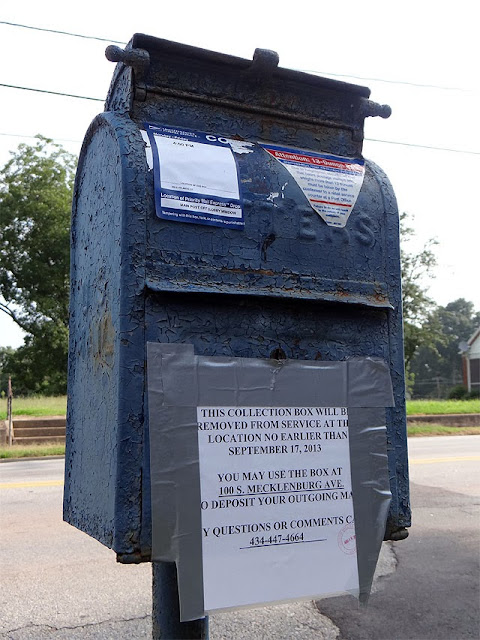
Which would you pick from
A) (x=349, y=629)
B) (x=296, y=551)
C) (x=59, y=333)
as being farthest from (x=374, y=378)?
(x=59, y=333)

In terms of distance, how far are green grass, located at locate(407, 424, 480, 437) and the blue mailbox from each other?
1418 centimetres

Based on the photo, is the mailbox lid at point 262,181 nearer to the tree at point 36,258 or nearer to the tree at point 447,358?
the tree at point 36,258

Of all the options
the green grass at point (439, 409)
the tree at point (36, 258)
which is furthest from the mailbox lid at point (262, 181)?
the tree at point (36, 258)

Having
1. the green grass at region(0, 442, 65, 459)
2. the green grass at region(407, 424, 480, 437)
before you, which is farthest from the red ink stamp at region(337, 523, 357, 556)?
the green grass at region(407, 424, 480, 437)

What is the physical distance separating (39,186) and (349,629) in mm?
26323

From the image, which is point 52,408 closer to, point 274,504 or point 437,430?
point 437,430

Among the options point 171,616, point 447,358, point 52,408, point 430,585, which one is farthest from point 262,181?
point 447,358

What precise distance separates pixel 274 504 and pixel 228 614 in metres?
2.54

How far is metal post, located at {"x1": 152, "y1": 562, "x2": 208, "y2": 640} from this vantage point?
1.43m

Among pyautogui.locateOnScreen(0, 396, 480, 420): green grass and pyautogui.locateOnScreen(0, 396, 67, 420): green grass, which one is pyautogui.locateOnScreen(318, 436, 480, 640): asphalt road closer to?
pyautogui.locateOnScreen(0, 396, 67, 420): green grass

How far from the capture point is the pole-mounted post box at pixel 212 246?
1.29m

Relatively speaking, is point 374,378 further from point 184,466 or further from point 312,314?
point 184,466

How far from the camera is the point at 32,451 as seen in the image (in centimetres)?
1135

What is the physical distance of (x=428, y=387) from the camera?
6400 cm
